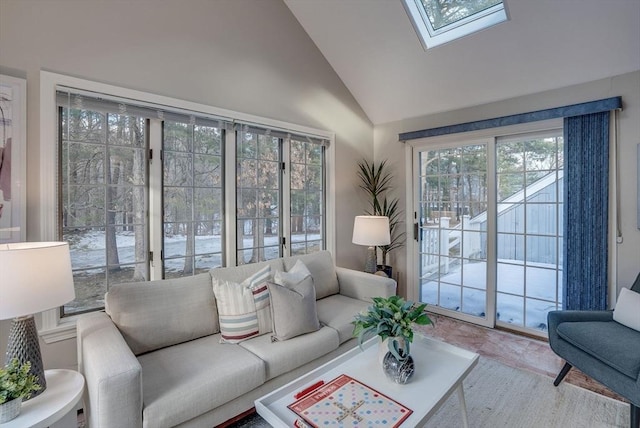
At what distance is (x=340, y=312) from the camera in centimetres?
267

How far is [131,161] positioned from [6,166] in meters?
0.68

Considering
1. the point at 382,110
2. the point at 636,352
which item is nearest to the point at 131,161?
the point at 382,110

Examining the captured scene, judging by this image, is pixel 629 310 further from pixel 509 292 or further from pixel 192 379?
pixel 192 379

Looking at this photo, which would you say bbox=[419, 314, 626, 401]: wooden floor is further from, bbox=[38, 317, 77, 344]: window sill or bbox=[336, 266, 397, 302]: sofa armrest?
bbox=[38, 317, 77, 344]: window sill

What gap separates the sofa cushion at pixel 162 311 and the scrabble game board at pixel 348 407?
1023 millimetres

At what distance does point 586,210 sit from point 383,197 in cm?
209

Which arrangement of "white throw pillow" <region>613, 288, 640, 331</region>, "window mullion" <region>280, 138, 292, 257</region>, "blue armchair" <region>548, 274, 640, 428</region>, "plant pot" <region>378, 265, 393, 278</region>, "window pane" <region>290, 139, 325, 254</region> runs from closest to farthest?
"blue armchair" <region>548, 274, 640, 428</region>
"white throw pillow" <region>613, 288, 640, 331</region>
"window mullion" <region>280, 138, 292, 257</region>
"window pane" <region>290, 139, 325, 254</region>
"plant pot" <region>378, 265, 393, 278</region>

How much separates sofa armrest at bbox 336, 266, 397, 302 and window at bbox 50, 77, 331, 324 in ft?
2.17

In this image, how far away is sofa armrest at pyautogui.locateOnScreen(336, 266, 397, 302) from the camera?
2.88 metres

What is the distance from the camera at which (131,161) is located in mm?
2381

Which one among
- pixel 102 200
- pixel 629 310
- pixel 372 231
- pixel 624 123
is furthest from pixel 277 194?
pixel 624 123

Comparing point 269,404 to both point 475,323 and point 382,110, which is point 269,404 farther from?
point 382,110

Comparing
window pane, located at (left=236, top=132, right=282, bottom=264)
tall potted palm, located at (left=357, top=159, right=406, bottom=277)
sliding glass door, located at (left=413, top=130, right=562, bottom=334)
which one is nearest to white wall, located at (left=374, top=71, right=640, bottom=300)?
sliding glass door, located at (left=413, top=130, right=562, bottom=334)

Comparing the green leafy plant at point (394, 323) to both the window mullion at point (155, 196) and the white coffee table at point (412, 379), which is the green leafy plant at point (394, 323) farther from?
the window mullion at point (155, 196)
